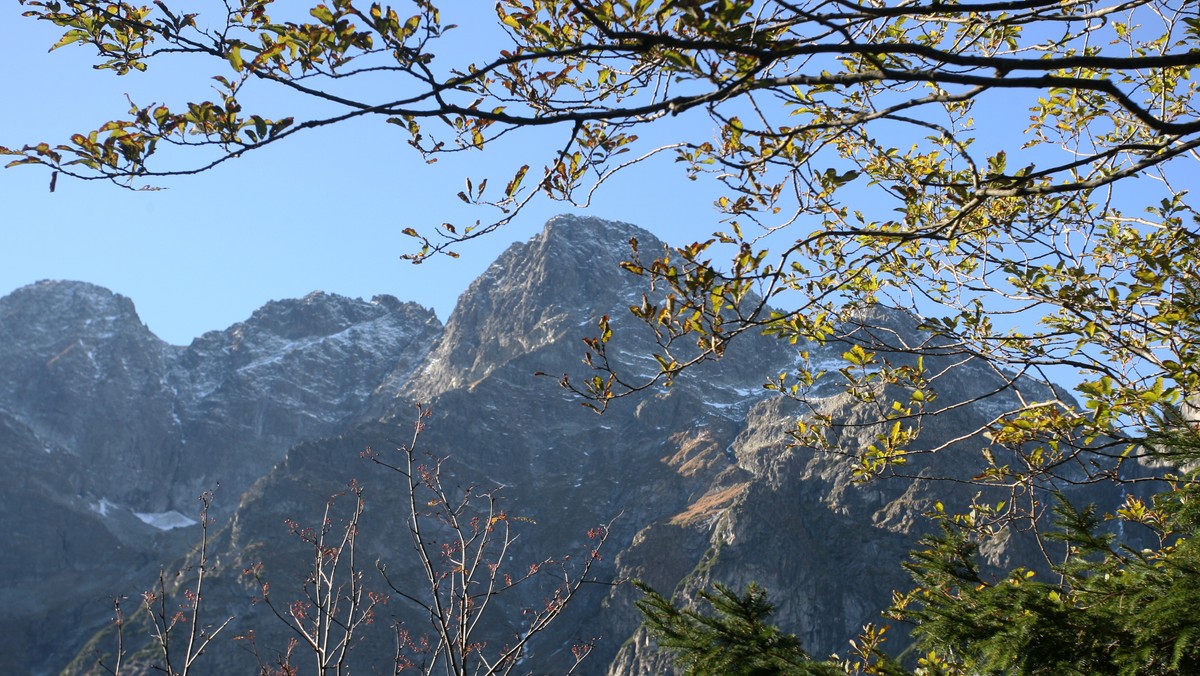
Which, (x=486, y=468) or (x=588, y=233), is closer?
(x=486, y=468)

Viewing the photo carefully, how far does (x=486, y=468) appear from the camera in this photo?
14662cm

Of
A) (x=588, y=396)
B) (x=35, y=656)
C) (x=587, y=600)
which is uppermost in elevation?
(x=588, y=396)

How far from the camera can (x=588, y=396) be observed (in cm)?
518

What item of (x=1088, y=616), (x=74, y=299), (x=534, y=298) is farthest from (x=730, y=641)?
(x=74, y=299)

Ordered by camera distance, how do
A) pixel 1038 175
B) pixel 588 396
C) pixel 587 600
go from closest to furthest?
pixel 1038 175 → pixel 588 396 → pixel 587 600

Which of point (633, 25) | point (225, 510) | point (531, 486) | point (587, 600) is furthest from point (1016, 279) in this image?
point (225, 510)

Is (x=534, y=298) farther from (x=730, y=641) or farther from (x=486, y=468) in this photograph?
(x=730, y=641)

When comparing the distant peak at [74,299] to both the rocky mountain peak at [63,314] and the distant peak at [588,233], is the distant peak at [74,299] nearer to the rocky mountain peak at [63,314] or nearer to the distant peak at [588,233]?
the rocky mountain peak at [63,314]

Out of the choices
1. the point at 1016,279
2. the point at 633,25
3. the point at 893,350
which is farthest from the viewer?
the point at 1016,279

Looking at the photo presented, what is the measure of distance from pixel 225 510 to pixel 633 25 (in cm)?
18249

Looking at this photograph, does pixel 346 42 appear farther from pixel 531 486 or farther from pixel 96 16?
pixel 531 486

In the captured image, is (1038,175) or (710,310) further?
(710,310)

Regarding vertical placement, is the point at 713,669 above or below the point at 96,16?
below

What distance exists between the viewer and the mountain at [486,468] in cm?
10325
